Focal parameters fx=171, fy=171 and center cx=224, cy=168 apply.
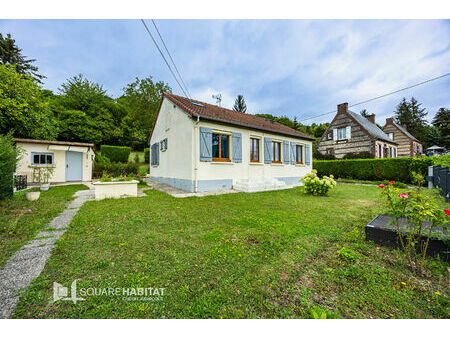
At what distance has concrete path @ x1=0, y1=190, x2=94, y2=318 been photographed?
1.52m

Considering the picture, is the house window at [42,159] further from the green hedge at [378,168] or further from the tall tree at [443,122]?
the tall tree at [443,122]

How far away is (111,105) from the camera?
26.9m

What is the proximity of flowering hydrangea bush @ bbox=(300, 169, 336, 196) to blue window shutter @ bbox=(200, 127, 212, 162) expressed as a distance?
4.39 metres

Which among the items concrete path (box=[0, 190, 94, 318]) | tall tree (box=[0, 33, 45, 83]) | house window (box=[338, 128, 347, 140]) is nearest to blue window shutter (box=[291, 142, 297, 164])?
concrete path (box=[0, 190, 94, 318])

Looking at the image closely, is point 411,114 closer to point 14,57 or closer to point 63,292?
point 63,292

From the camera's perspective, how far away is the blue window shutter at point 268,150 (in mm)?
10117

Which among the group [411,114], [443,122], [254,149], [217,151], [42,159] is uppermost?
[411,114]

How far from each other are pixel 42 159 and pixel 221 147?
11.7 meters

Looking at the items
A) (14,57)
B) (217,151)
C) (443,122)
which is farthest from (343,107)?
(14,57)

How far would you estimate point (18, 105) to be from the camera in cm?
935

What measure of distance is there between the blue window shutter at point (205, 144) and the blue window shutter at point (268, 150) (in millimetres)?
3708
